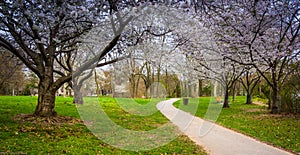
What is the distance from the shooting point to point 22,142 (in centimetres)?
544

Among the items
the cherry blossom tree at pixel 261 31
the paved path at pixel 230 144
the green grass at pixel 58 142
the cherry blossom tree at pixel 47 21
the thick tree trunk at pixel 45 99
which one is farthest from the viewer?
the cherry blossom tree at pixel 261 31

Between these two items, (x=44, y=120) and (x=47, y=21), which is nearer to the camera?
(x=47, y=21)

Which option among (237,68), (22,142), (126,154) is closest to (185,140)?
(126,154)

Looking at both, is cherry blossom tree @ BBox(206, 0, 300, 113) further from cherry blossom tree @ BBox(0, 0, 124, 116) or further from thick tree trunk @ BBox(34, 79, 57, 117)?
thick tree trunk @ BBox(34, 79, 57, 117)

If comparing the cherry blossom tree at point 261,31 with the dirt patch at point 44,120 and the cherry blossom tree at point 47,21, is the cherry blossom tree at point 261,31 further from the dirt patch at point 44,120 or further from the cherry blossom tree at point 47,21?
the dirt patch at point 44,120

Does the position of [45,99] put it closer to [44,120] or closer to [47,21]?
[44,120]

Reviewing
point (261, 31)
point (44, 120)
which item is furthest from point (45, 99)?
point (261, 31)

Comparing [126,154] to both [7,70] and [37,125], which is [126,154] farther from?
[7,70]

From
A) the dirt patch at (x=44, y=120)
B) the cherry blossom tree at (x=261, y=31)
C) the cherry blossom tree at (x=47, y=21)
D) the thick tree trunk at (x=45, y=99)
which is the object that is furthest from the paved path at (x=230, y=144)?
the cherry blossom tree at (x=261, y=31)

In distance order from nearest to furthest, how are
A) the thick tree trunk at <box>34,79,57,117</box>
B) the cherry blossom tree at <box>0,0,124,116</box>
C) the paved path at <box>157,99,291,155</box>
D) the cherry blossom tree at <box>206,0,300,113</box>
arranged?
the paved path at <box>157,99,291,155</box>, the cherry blossom tree at <box>0,0,124,116</box>, the thick tree trunk at <box>34,79,57,117</box>, the cherry blossom tree at <box>206,0,300,113</box>

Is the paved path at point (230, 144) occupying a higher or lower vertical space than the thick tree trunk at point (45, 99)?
lower

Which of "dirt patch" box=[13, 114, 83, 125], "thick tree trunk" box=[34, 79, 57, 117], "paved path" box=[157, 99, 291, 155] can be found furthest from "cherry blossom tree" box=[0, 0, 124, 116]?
"paved path" box=[157, 99, 291, 155]

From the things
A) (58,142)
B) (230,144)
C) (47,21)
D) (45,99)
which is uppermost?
(47,21)

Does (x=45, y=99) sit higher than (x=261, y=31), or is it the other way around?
(x=261, y=31)
